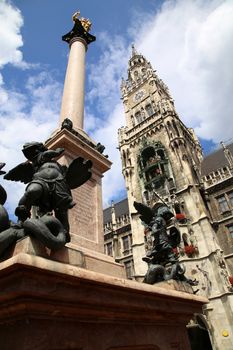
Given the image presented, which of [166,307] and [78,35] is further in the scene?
[78,35]

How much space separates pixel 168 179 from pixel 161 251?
2625 centimetres

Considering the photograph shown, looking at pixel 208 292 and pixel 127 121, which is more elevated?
pixel 127 121

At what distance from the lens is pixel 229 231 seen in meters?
26.5

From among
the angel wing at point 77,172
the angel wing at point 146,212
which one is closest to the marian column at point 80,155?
the angel wing at point 146,212

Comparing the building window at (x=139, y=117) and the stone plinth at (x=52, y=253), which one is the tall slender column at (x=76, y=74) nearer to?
the stone plinth at (x=52, y=253)

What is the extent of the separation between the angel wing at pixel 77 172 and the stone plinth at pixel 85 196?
116cm

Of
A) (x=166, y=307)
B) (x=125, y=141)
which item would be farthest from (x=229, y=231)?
(x=166, y=307)

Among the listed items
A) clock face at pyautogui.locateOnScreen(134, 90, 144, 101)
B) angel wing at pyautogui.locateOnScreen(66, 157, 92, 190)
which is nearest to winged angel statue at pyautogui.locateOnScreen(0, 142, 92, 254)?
angel wing at pyautogui.locateOnScreen(66, 157, 92, 190)

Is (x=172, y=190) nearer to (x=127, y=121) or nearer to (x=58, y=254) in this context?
(x=127, y=121)

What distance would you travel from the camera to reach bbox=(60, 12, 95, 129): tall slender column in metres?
8.00

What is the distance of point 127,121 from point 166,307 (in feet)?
133

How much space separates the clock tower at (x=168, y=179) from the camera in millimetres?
23113

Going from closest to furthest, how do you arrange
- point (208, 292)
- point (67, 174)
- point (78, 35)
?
point (67, 174) < point (78, 35) < point (208, 292)

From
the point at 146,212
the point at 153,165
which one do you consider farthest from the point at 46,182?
the point at 153,165
